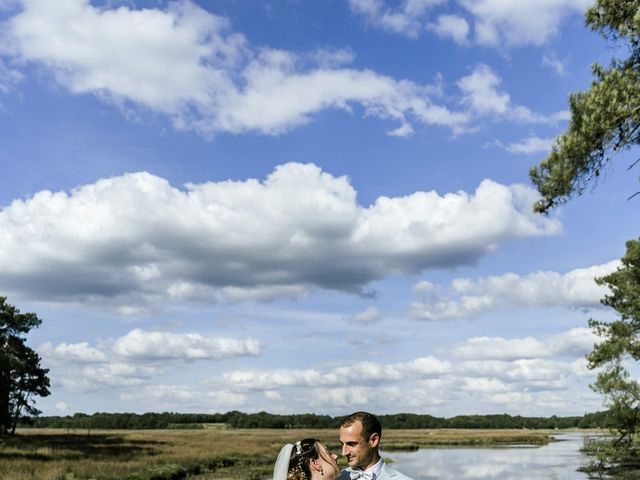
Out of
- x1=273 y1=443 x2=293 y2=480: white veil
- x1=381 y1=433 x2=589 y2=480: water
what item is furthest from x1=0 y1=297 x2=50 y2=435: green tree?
x1=273 y1=443 x2=293 y2=480: white veil

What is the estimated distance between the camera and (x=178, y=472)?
33000 mm

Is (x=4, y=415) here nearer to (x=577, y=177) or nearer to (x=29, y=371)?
(x=29, y=371)

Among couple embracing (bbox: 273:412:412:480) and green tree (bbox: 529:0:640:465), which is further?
green tree (bbox: 529:0:640:465)

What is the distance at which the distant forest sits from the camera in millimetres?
146500

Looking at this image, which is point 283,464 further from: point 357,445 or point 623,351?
point 623,351

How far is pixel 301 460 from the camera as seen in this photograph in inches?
146

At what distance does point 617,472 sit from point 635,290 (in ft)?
46.2

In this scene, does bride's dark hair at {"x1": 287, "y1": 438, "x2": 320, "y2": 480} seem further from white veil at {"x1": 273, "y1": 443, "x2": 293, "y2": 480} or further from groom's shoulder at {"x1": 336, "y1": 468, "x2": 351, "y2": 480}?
groom's shoulder at {"x1": 336, "y1": 468, "x2": 351, "y2": 480}

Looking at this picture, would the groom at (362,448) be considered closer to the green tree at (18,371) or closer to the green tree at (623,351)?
the green tree at (623,351)

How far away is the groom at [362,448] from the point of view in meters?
3.84

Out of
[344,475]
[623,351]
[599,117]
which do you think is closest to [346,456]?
[344,475]

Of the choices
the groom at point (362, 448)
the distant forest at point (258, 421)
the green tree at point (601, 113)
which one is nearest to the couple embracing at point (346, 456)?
the groom at point (362, 448)

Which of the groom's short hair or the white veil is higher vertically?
the groom's short hair

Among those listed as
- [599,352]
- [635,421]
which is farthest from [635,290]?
[635,421]
